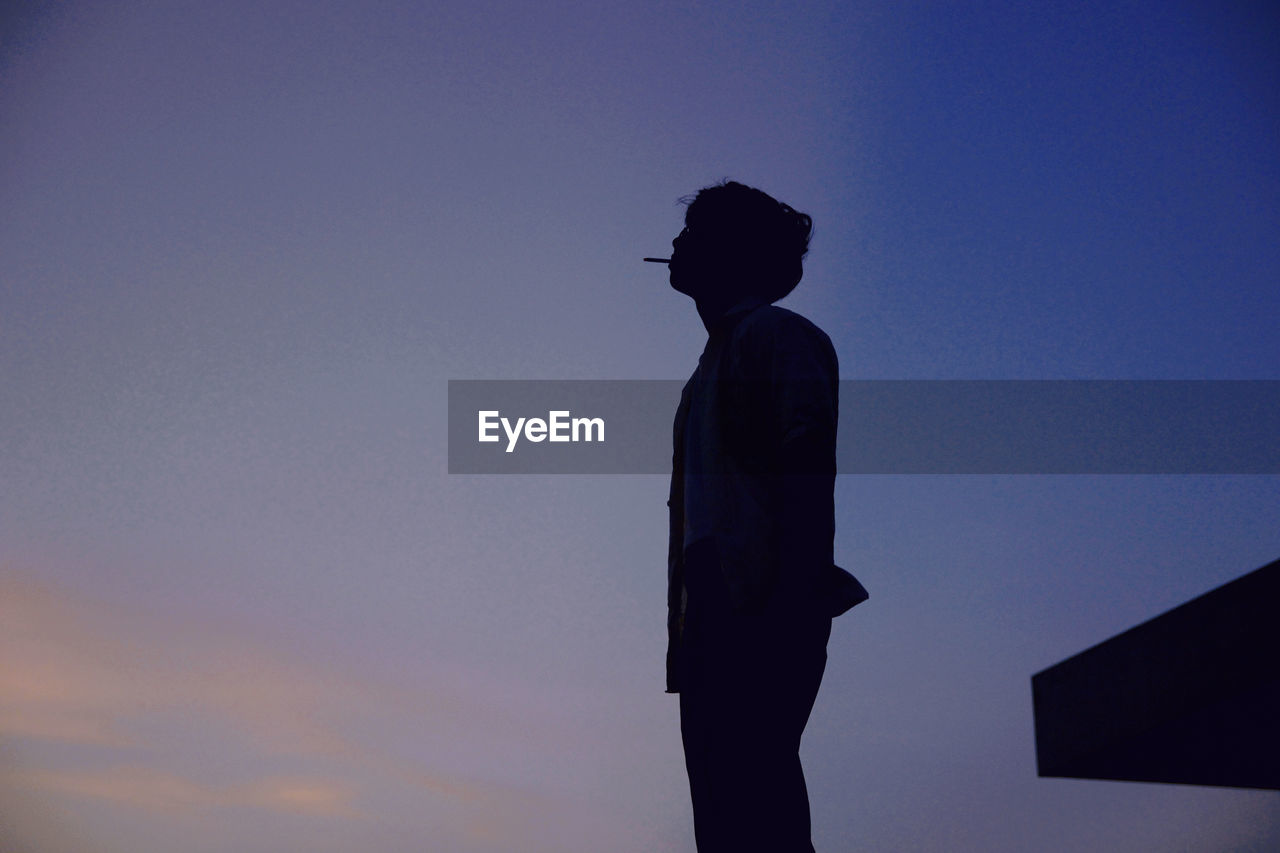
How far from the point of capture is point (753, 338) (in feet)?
7.50

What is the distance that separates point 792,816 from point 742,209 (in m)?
1.36

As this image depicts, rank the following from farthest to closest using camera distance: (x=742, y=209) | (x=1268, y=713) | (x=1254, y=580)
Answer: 1. (x=742, y=209)
2. (x=1268, y=713)
3. (x=1254, y=580)

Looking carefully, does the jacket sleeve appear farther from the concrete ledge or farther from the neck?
the concrete ledge

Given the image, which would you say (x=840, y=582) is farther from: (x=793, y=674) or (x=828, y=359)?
(x=828, y=359)

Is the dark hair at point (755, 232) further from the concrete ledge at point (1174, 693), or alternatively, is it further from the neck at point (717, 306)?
the concrete ledge at point (1174, 693)

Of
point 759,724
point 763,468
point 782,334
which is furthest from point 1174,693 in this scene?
point 782,334

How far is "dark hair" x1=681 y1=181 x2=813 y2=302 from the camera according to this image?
8.14 ft

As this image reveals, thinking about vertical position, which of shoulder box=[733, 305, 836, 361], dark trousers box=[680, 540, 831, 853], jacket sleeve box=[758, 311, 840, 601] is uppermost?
shoulder box=[733, 305, 836, 361]

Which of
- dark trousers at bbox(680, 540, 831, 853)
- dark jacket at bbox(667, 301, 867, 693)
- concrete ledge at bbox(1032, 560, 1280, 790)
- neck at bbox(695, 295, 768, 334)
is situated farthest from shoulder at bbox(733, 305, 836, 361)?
concrete ledge at bbox(1032, 560, 1280, 790)

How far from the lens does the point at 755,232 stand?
2480mm

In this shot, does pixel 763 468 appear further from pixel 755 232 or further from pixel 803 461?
pixel 755 232

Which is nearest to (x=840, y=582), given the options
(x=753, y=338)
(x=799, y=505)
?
(x=799, y=505)

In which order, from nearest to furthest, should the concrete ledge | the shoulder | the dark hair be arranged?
the concrete ledge, the shoulder, the dark hair

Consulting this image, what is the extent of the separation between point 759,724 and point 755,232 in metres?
1.14
